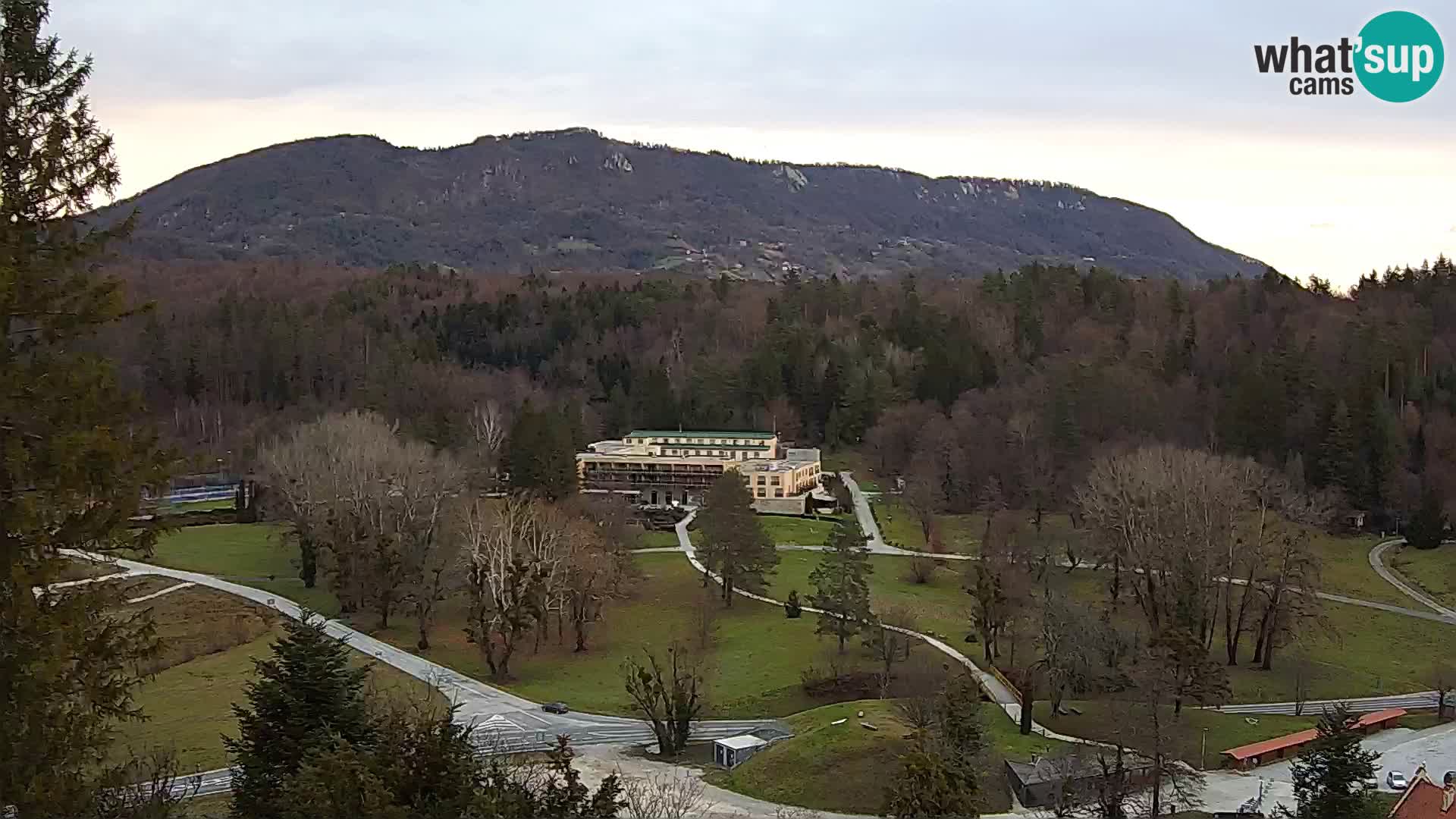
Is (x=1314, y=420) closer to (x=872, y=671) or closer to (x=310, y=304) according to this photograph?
(x=872, y=671)

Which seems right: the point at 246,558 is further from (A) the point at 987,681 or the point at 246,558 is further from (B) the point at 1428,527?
(B) the point at 1428,527

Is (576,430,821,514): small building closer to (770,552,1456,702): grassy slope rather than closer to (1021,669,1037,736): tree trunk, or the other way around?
(770,552,1456,702): grassy slope

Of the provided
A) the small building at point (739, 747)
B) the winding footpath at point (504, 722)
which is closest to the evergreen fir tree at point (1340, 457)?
the winding footpath at point (504, 722)

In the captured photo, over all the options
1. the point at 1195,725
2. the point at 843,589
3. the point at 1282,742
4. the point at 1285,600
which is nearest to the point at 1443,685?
the point at 1285,600

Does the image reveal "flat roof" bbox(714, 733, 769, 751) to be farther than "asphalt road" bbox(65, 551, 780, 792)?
No

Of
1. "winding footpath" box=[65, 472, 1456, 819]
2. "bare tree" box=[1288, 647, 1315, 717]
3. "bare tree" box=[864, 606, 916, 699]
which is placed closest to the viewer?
"winding footpath" box=[65, 472, 1456, 819]

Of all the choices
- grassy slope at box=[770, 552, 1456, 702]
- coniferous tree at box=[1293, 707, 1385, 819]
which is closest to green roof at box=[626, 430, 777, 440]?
grassy slope at box=[770, 552, 1456, 702]
